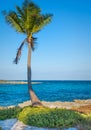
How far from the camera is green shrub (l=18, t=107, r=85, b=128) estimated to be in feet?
53.7

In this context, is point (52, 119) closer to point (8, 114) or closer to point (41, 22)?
point (8, 114)

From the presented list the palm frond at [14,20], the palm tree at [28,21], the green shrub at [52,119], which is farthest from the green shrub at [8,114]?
the palm frond at [14,20]

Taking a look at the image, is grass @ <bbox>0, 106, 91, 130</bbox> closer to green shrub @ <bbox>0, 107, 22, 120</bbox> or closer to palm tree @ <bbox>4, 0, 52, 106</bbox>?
green shrub @ <bbox>0, 107, 22, 120</bbox>

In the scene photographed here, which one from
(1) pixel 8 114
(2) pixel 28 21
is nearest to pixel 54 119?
(1) pixel 8 114

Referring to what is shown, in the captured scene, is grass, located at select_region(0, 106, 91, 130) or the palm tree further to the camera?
the palm tree

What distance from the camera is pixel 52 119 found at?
1652 centimetres

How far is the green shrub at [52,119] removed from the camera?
16375 mm

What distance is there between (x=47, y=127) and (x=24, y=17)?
41.6 feet

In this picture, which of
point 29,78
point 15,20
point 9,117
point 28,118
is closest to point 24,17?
point 15,20

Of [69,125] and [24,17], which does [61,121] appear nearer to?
[69,125]

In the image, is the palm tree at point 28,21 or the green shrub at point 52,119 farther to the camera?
the palm tree at point 28,21

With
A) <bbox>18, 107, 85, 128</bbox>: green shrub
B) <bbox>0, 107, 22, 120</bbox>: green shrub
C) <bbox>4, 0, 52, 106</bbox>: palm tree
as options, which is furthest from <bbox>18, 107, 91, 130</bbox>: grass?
<bbox>4, 0, 52, 106</bbox>: palm tree

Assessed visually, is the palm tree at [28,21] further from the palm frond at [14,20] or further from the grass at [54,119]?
the grass at [54,119]

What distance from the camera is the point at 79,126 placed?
1631 cm
